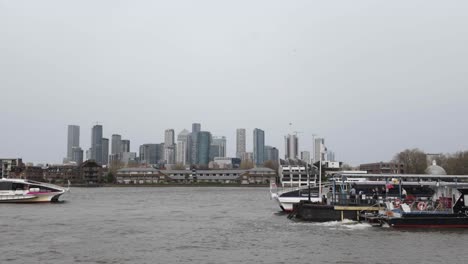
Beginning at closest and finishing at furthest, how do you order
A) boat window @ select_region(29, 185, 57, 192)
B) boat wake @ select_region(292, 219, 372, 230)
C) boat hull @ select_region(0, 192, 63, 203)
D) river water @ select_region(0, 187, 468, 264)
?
river water @ select_region(0, 187, 468, 264)
boat wake @ select_region(292, 219, 372, 230)
boat hull @ select_region(0, 192, 63, 203)
boat window @ select_region(29, 185, 57, 192)

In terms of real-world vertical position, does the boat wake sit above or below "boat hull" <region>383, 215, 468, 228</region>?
below

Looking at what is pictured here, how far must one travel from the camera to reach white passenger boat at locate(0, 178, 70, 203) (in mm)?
99625

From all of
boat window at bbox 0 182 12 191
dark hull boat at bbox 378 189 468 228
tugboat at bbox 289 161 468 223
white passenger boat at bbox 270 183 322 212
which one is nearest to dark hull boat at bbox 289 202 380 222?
tugboat at bbox 289 161 468 223

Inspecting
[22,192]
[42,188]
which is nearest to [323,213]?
[22,192]

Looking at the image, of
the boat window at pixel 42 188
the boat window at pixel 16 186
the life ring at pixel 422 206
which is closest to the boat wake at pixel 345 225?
the life ring at pixel 422 206

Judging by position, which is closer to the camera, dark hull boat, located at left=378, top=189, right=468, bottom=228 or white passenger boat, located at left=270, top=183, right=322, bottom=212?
dark hull boat, located at left=378, top=189, right=468, bottom=228

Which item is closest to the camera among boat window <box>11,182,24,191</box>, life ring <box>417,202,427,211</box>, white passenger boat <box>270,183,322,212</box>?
life ring <box>417,202,427,211</box>

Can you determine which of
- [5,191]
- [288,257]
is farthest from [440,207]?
[5,191]

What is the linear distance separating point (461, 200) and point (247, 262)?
30901 mm

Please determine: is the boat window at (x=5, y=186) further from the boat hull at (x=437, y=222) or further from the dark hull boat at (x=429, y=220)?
→ the boat hull at (x=437, y=222)

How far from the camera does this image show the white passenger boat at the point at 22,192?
327 ft

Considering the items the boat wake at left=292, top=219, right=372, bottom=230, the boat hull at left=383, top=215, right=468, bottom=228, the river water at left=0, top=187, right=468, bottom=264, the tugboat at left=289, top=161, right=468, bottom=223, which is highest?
the tugboat at left=289, top=161, right=468, bottom=223

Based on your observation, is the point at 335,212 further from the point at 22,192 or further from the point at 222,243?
the point at 22,192

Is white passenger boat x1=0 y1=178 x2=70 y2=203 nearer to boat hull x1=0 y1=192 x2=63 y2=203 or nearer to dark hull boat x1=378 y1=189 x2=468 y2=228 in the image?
boat hull x1=0 y1=192 x2=63 y2=203
